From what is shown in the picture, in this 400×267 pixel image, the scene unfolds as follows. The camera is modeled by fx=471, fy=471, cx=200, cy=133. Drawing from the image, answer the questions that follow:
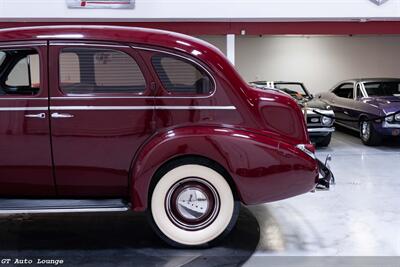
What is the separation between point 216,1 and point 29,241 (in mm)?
6717

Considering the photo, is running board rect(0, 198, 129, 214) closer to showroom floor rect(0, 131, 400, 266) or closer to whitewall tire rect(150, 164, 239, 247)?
whitewall tire rect(150, 164, 239, 247)

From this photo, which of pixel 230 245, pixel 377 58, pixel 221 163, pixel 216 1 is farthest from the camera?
pixel 377 58

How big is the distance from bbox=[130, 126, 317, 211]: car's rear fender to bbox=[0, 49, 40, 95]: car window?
3.95 ft

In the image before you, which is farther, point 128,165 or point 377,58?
point 377,58

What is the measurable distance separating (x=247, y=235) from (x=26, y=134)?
2277 millimetres

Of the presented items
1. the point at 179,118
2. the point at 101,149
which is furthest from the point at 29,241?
the point at 179,118

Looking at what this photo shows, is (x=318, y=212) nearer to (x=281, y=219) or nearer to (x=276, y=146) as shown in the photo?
(x=281, y=219)

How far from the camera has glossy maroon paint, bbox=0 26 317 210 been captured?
13.4ft

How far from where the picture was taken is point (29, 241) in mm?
4469

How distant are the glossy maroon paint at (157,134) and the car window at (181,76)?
6 centimetres

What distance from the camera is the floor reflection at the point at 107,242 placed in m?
4.07

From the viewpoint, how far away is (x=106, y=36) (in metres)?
4.25

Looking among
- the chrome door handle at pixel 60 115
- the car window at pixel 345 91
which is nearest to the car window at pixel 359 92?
the car window at pixel 345 91

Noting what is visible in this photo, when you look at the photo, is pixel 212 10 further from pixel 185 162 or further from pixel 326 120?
pixel 185 162
